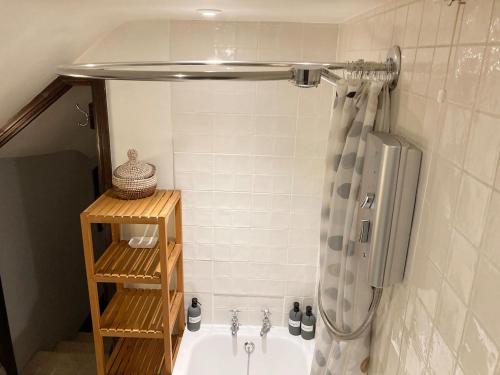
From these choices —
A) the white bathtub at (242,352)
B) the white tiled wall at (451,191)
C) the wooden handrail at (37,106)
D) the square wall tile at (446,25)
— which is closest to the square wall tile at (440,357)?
the white tiled wall at (451,191)

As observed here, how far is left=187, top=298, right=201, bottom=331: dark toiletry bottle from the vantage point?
1895 millimetres

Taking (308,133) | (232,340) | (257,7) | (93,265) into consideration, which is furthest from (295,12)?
(232,340)

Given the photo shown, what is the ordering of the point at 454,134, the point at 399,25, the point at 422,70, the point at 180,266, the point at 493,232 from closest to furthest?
the point at 493,232, the point at 454,134, the point at 422,70, the point at 399,25, the point at 180,266

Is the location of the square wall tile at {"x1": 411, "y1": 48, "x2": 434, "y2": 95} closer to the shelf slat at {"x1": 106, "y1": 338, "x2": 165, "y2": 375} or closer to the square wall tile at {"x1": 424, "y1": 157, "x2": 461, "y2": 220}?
the square wall tile at {"x1": 424, "y1": 157, "x2": 461, "y2": 220}

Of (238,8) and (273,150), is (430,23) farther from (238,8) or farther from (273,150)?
(273,150)

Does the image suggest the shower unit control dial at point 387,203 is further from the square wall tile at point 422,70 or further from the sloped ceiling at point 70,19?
the sloped ceiling at point 70,19

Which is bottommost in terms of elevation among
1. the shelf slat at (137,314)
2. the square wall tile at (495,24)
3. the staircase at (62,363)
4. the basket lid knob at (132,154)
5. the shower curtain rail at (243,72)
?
the staircase at (62,363)

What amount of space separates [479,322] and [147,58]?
1.43m

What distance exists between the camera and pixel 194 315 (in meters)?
1.90

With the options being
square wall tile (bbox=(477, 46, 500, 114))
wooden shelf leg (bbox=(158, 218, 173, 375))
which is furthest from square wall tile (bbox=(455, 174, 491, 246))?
wooden shelf leg (bbox=(158, 218, 173, 375))

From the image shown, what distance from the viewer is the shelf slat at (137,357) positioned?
1.74m

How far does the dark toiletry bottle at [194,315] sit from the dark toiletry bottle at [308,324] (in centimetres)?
48

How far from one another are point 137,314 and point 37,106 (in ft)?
3.15

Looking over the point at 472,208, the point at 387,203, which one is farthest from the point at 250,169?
the point at 472,208
